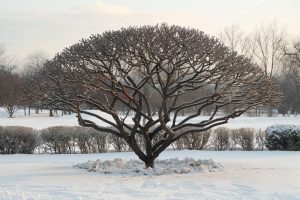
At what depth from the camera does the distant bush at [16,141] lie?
17.0 m

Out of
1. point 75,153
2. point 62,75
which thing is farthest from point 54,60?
point 75,153

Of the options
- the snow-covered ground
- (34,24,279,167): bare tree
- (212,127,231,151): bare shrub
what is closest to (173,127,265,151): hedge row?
(212,127,231,151): bare shrub

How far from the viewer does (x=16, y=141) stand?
1705 centimetres

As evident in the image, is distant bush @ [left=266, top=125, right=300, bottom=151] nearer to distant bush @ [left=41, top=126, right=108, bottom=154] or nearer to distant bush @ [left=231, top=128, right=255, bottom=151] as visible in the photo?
distant bush @ [left=231, top=128, right=255, bottom=151]

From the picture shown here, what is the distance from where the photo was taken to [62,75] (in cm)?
1105

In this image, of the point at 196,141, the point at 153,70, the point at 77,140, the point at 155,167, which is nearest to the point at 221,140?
the point at 196,141

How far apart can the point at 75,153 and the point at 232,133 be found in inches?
230

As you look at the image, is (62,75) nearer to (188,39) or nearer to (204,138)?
(188,39)

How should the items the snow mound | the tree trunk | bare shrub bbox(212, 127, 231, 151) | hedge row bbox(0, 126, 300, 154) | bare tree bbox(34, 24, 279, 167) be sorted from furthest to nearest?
bare shrub bbox(212, 127, 231, 151) < hedge row bbox(0, 126, 300, 154) < the tree trunk < the snow mound < bare tree bbox(34, 24, 279, 167)

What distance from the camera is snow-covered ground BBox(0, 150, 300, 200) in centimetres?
819

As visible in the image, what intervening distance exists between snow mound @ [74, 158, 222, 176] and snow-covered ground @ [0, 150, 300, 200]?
269mm

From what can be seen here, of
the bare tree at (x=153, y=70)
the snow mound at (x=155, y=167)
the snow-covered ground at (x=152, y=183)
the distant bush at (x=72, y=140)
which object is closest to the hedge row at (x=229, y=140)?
the distant bush at (x=72, y=140)

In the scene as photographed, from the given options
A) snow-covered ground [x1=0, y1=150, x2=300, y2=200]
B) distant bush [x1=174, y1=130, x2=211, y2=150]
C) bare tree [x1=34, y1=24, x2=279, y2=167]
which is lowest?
snow-covered ground [x1=0, y1=150, x2=300, y2=200]

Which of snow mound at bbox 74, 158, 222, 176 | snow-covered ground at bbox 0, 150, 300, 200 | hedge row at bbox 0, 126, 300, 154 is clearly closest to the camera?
snow-covered ground at bbox 0, 150, 300, 200
